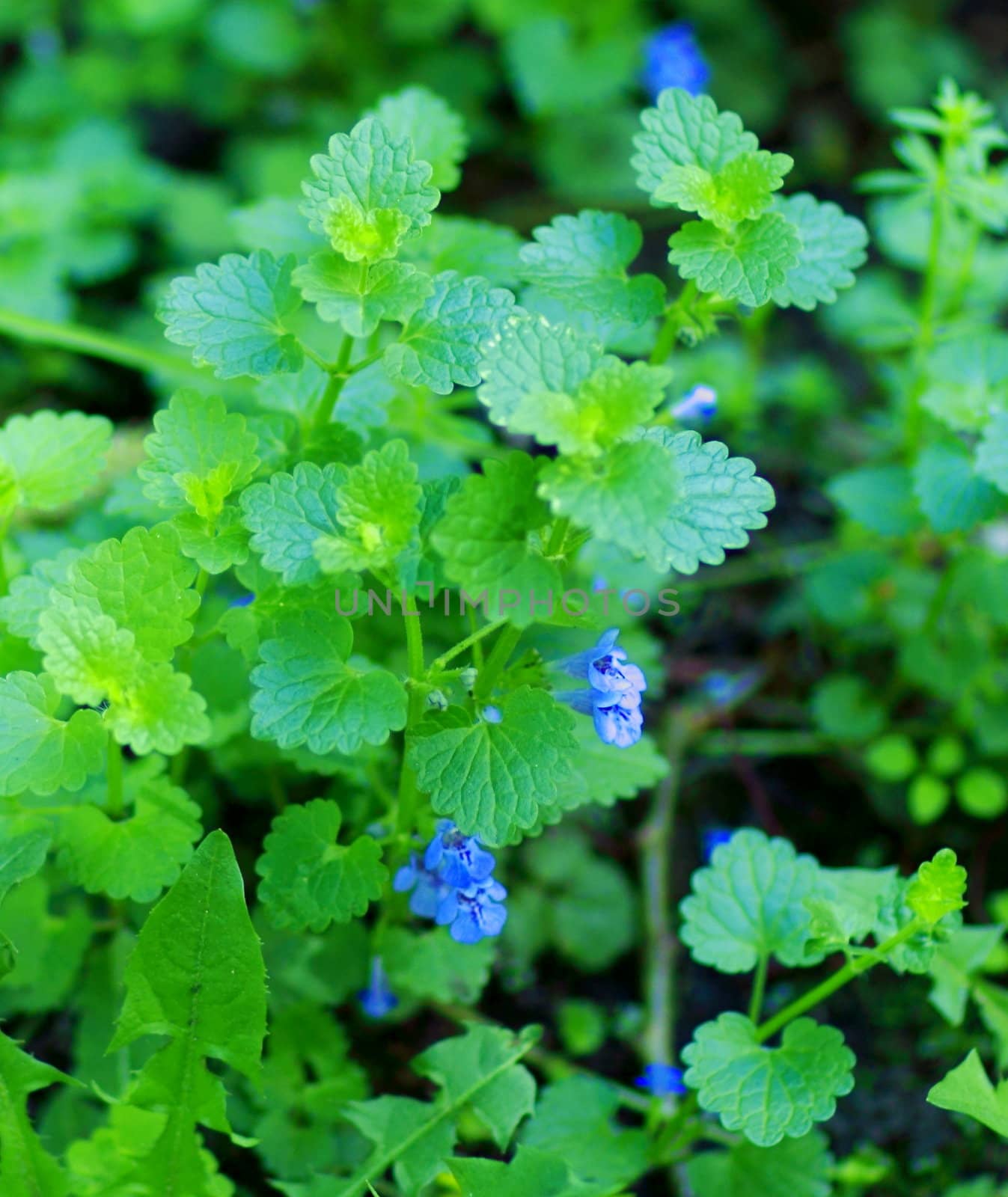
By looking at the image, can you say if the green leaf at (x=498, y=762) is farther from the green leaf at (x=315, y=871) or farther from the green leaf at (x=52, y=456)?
the green leaf at (x=52, y=456)

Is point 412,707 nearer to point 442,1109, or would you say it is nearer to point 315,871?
point 315,871

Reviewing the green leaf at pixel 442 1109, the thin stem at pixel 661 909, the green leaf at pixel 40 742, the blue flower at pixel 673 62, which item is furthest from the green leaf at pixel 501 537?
the blue flower at pixel 673 62

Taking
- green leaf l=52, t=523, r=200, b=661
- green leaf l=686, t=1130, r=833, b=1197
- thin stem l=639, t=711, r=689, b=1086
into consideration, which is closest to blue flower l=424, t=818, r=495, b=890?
green leaf l=52, t=523, r=200, b=661

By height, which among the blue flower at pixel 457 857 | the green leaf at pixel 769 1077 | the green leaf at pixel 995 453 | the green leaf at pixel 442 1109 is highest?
the green leaf at pixel 995 453

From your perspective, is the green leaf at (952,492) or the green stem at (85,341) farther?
the green stem at (85,341)

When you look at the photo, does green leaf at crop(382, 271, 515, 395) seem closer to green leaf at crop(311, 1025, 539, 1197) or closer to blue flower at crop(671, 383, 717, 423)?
blue flower at crop(671, 383, 717, 423)
